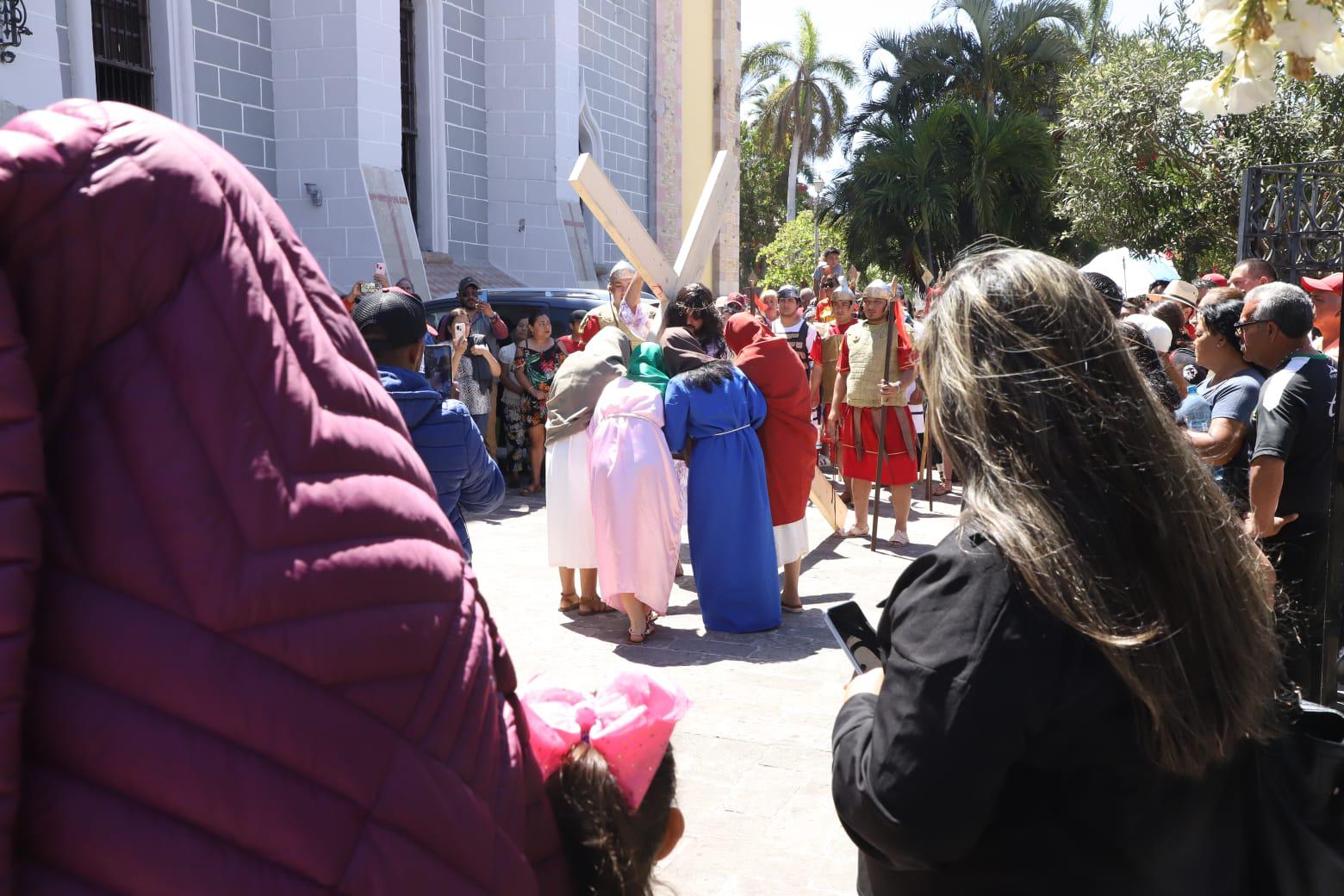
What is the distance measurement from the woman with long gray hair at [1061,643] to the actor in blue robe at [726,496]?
473 centimetres

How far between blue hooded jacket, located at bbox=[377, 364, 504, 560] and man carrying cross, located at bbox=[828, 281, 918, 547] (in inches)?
220

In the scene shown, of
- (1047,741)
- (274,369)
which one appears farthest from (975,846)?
(274,369)

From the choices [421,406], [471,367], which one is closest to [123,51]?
[471,367]

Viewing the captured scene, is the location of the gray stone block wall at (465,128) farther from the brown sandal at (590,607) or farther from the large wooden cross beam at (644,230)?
the brown sandal at (590,607)

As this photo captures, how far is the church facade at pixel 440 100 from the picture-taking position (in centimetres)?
1334

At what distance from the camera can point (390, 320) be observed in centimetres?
371

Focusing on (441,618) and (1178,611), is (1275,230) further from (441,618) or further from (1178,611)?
(441,618)

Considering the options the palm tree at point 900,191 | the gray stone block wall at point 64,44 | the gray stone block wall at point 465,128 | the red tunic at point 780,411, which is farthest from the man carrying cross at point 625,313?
the palm tree at point 900,191

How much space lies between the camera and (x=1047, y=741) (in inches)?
58.0

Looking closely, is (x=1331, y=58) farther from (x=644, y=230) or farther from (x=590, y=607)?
(x=590, y=607)

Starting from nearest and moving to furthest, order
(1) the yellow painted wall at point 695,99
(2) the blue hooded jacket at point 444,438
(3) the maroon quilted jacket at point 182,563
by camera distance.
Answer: (3) the maroon quilted jacket at point 182,563
(2) the blue hooded jacket at point 444,438
(1) the yellow painted wall at point 695,99

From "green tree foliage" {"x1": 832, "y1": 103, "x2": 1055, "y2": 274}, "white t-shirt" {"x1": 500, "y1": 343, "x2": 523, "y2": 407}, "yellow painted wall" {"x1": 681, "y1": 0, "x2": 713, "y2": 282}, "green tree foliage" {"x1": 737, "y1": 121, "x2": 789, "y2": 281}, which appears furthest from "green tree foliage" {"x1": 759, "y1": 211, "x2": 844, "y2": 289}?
"white t-shirt" {"x1": 500, "y1": 343, "x2": 523, "y2": 407}

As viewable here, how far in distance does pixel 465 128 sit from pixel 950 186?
57.6ft

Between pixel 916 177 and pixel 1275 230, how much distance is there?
2329cm
